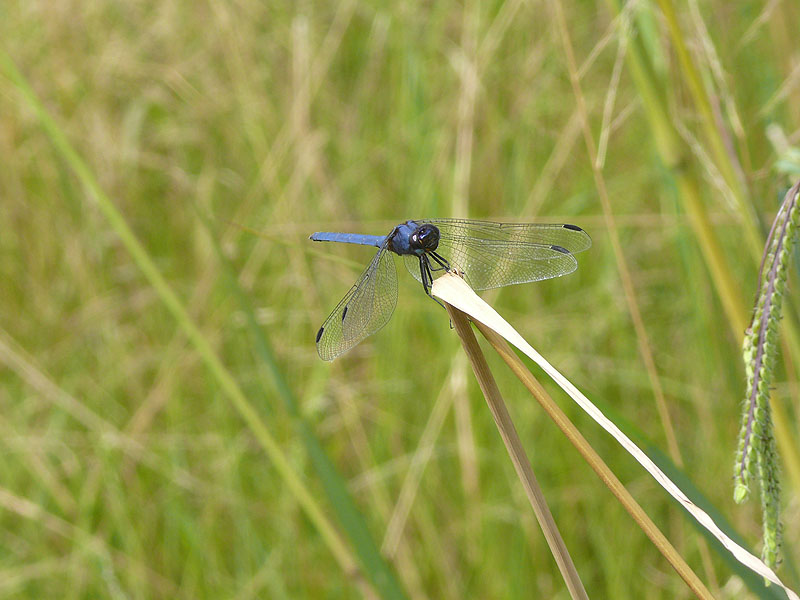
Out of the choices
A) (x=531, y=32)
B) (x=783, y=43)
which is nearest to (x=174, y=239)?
(x=531, y=32)

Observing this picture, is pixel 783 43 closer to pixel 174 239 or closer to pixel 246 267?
pixel 246 267

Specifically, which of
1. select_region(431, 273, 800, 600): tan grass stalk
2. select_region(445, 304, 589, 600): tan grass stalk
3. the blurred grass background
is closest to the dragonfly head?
the blurred grass background

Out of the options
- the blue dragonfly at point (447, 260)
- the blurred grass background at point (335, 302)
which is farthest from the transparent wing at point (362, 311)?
the blurred grass background at point (335, 302)

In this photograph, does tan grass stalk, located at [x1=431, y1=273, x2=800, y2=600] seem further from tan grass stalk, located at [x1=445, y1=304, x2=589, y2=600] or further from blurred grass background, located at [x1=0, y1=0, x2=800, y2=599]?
blurred grass background, located at [x1=0, y1=0, x2=800, y2=599]

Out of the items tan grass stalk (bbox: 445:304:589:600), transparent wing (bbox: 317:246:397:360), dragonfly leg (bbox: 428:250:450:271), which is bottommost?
tan grass stalk (bbox: 445:304:589:600)

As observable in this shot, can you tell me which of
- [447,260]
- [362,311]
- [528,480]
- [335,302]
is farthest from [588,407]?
[335,302]

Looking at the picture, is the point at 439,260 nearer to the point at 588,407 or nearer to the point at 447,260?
the point at 447,260
